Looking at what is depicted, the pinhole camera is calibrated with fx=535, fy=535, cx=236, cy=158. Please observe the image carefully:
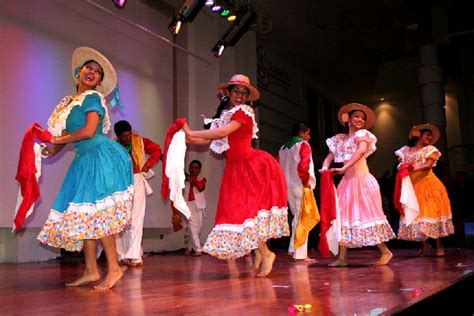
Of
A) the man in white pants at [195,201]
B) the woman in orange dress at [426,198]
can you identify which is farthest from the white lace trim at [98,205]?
the man in white pants at [195,201]

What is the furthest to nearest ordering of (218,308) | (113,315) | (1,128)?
1. (1,128)
2. (218,308)
3. (113,315)

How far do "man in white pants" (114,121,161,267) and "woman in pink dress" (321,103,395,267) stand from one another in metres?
1.93

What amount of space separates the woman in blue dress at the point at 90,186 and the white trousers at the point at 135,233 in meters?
2.15

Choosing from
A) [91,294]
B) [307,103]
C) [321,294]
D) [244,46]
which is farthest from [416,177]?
[307,103]

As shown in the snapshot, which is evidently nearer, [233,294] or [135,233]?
[233,294]

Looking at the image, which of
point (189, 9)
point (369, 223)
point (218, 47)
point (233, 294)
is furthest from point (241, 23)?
point (233, 294)

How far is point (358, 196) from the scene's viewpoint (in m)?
4.59

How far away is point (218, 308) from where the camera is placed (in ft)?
7.26

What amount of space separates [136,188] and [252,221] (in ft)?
7.79

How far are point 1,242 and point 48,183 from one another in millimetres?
835

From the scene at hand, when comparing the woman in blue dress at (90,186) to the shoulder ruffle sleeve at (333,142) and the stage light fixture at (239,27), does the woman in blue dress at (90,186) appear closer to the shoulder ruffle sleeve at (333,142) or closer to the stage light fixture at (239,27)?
the shoulder ruffle sleeve at (333,142)

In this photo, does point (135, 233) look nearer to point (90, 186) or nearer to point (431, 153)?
point (90, 186)

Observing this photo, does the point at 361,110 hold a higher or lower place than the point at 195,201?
higher

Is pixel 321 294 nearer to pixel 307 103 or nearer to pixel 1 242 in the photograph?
pixel 1 242
